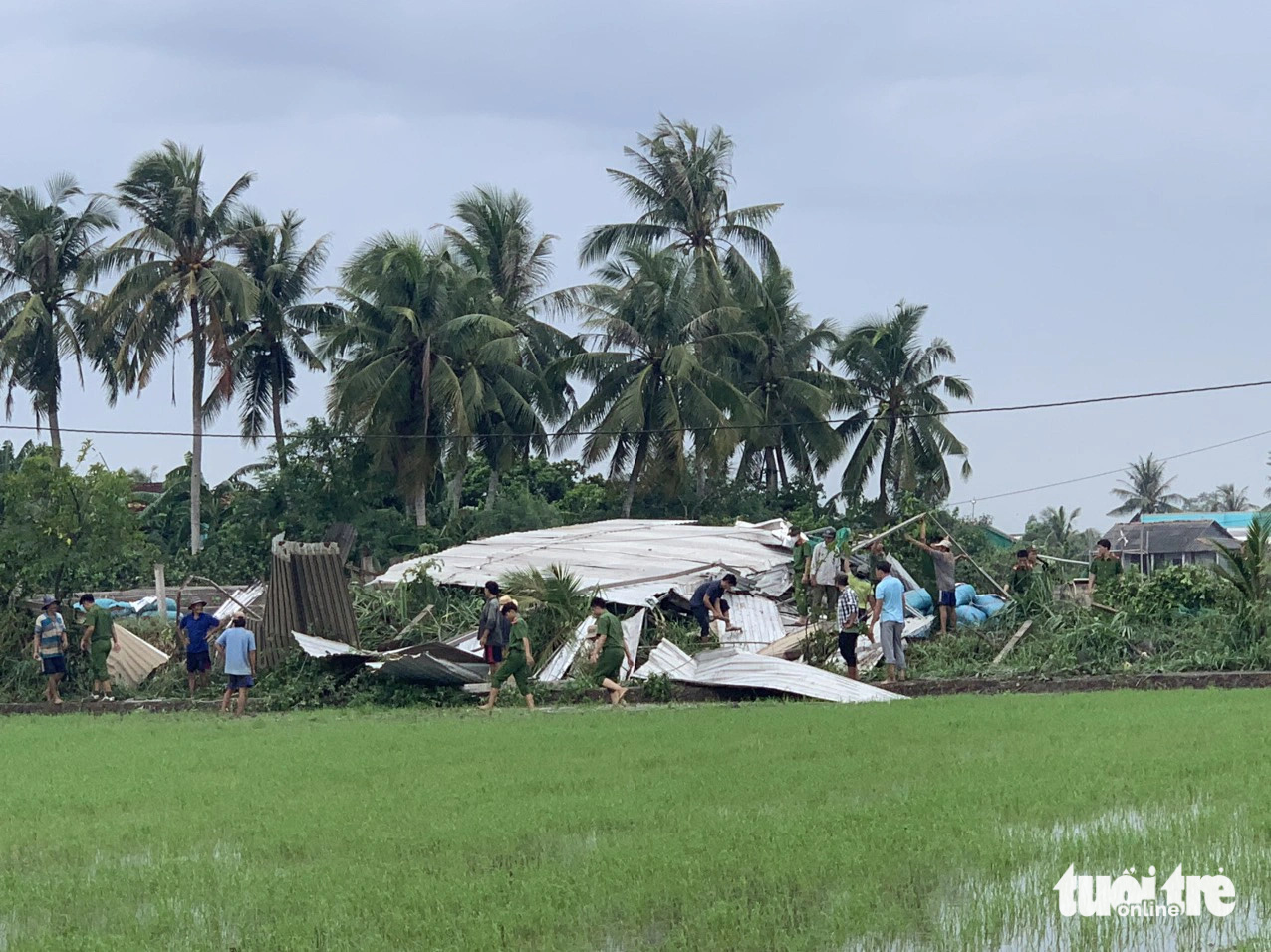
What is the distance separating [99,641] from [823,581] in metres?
10.0

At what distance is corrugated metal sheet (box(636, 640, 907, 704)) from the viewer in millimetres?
17594

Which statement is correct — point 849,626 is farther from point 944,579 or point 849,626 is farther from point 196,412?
point 196,412

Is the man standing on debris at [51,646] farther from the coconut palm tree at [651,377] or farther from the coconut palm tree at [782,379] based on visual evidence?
the coconut palm tree at [782,379]

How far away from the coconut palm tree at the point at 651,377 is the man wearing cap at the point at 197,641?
672 inches

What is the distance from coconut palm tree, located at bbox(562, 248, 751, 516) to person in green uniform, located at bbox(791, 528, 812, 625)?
42.8 ft

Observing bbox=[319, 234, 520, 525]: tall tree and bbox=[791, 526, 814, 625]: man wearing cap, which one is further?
bbox=[319, 234, 520, 525]: tall tree

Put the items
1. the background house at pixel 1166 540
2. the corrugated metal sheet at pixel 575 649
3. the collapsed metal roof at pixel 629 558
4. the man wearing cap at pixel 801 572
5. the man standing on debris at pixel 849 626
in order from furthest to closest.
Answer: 1. the background house at pixel 1166 540
2. the collapsed metal roof at pixel 629 558
3. the man wearing cap at pixel 801 572
4. the corrugated metal sheet at pixel 575 649
5. the man standing on debris at pixel 849 626

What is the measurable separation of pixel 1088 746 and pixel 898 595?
22.6 ft

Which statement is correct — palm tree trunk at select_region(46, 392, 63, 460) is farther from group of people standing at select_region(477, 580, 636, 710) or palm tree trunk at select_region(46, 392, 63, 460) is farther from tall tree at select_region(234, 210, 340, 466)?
group of people standing at select_region(477, 580, 636, 710)

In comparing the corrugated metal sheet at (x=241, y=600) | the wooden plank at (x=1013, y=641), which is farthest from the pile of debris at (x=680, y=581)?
the corrugated metal sheet at (x=241, y=600)

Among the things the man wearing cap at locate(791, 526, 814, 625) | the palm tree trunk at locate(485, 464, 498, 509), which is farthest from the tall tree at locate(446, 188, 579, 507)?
the man wearing cap at locate(791, 526, 814, 625)

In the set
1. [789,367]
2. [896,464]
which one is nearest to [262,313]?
[789,367]

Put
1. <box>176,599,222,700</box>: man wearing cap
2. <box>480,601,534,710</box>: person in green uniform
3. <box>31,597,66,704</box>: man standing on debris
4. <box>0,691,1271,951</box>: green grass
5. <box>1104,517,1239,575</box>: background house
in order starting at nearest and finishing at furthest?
<box>0,691,1271,951</box>: green grass
<box>480,601,534,710</box>: person in green uniform
<box>31,597,66,704</box>: man standing on debris
<box>176,599,222,700</box>: man wearing cap
<box>1104,517,1239,575</box>: background house

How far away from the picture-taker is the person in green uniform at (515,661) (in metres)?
17.6
